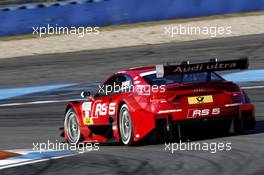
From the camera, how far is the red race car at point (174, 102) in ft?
36.2

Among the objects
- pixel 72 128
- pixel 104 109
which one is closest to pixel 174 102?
pixel 104 109

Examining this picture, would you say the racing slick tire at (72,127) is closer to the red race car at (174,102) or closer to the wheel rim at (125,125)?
the red race car at (174,102)

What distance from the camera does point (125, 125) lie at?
11.4 meters

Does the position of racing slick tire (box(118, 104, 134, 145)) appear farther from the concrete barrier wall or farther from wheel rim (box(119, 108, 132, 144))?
the concrete barrier wall

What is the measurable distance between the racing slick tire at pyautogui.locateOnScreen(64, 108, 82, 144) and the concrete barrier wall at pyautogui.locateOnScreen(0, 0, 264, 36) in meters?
17.2

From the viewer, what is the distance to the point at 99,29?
30422 mm

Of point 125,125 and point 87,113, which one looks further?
point 87,113

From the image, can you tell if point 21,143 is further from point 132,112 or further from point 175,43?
point 175,43

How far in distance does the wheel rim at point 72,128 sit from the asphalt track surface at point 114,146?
2.06ft

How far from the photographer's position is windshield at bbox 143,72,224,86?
453 inches

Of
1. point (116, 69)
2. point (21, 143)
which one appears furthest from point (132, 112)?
point (116, 69)

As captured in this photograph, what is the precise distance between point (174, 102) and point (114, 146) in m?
1.41

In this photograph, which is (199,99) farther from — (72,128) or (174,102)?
(72,128)

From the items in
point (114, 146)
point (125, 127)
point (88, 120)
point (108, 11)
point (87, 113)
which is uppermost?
point (108, 11)
